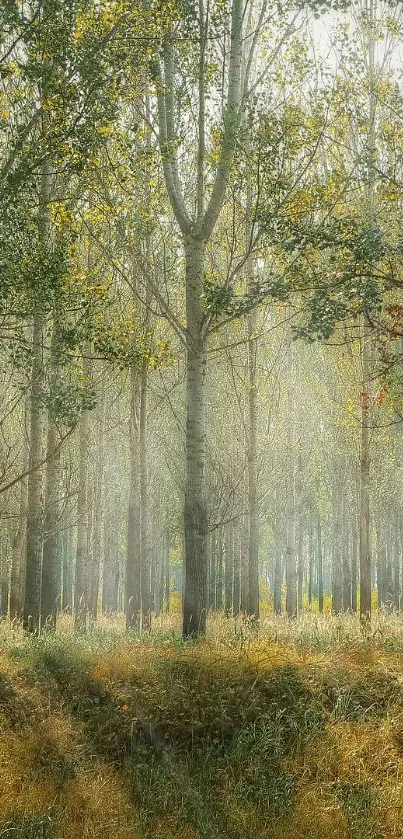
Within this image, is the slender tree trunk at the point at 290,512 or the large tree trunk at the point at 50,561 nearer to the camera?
the large tree trunk at the point at 50,561

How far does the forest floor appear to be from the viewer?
5949 mm

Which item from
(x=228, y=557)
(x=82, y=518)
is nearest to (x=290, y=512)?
(x=82, y=518)

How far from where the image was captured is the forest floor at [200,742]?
5.95 meters

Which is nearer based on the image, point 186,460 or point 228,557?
point 186,460

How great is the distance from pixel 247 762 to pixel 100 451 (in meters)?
9.73

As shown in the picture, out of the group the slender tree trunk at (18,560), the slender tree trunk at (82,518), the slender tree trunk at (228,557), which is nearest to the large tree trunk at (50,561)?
the slender tree trunk at (82,518)

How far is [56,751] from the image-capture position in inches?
255

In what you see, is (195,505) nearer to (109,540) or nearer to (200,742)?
(200,742)

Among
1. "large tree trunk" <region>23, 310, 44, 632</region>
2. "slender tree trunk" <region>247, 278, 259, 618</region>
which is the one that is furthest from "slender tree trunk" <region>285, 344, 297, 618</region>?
"large tree trunk" <region>23, 310, 44, 632</region>

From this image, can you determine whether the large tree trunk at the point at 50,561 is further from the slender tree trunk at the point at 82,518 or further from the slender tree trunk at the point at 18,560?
the slender tree trunk at the point at 18,560

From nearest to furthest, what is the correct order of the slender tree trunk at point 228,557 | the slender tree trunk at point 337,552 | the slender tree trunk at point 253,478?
the slender tree trunk at point 253,478, the slender tree trunk at point 337,552, the slender tree trunk at point 228,557

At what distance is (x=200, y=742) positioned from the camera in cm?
698

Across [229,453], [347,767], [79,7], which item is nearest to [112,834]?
[347,767]

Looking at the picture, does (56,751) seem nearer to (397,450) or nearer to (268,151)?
(268,151)
